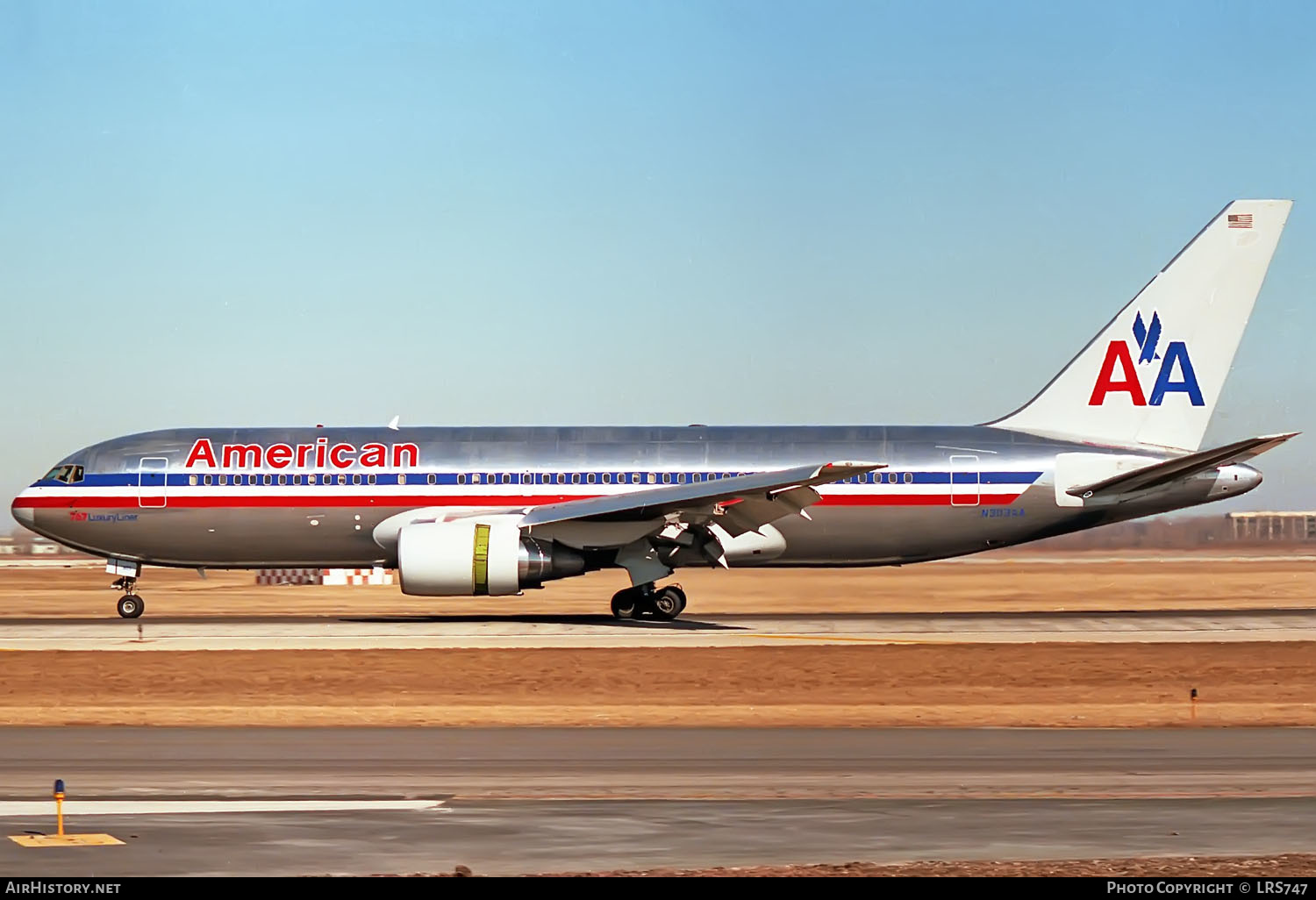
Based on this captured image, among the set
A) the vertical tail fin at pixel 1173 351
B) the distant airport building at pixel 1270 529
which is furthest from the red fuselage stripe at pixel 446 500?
the distant airport building at pixel 1270 529

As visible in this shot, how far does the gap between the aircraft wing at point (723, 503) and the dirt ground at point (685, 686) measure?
5461mm

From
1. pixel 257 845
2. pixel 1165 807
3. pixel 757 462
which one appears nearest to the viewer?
pixel 257 845

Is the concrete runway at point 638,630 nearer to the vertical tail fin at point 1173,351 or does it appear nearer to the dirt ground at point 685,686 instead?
the dirt ground at point 685,686

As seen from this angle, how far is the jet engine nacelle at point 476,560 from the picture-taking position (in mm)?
34000

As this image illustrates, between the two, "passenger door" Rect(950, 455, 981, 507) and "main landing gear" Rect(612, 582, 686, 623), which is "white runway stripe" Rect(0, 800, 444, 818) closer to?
"main landing gear" Rect(612, 582, 686, 623)

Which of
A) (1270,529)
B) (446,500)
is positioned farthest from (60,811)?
(1270,529)

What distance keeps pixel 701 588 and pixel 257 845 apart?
1561 inches

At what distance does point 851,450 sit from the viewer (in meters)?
37.8

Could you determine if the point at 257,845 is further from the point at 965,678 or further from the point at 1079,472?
the point at 1079,472

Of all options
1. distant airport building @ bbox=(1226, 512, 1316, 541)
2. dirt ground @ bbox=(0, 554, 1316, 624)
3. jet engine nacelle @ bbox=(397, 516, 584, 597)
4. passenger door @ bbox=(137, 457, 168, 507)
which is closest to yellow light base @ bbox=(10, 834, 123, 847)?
jet engine nacelle @ bbox=(397, 516, 584, 597)

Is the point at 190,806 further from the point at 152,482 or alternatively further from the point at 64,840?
the point at 152,482

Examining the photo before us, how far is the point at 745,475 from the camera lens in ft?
122

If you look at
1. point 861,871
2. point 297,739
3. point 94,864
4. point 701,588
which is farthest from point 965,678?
point 701,588

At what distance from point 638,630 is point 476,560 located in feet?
12.2
